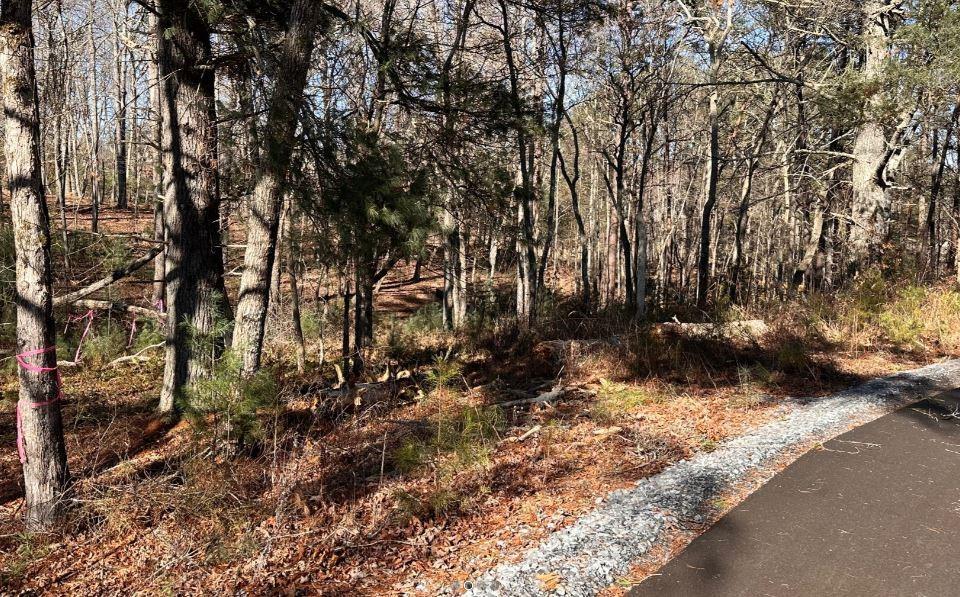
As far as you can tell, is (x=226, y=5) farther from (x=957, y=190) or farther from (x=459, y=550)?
(x=957, y=190)

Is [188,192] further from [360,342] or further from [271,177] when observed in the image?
[360,342]

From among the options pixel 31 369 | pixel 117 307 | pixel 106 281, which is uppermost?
pixel 106 281

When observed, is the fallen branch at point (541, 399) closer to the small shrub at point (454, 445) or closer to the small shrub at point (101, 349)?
the small shrub at point (454, 445)

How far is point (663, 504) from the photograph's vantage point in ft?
13.8

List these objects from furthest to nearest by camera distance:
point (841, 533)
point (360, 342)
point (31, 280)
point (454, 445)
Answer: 1. point (360, 342)
2. point (454, 445)
3. point (31, 280)
4. point (841, 533)

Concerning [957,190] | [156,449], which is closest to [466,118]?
[156,449]

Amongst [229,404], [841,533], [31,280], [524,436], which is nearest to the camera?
[841,533]

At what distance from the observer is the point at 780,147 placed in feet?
62.0

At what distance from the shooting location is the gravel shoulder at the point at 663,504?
136 inches

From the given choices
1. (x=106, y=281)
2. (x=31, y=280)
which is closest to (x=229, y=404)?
(x=31, y=280)

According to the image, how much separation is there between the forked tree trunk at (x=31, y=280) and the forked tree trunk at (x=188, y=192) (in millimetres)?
2331

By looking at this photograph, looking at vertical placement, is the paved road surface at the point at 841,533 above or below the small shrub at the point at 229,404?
below

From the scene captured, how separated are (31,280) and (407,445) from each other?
332cm

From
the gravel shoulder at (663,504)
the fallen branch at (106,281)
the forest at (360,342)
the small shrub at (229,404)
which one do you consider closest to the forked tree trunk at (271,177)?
the forest at (360,342)
